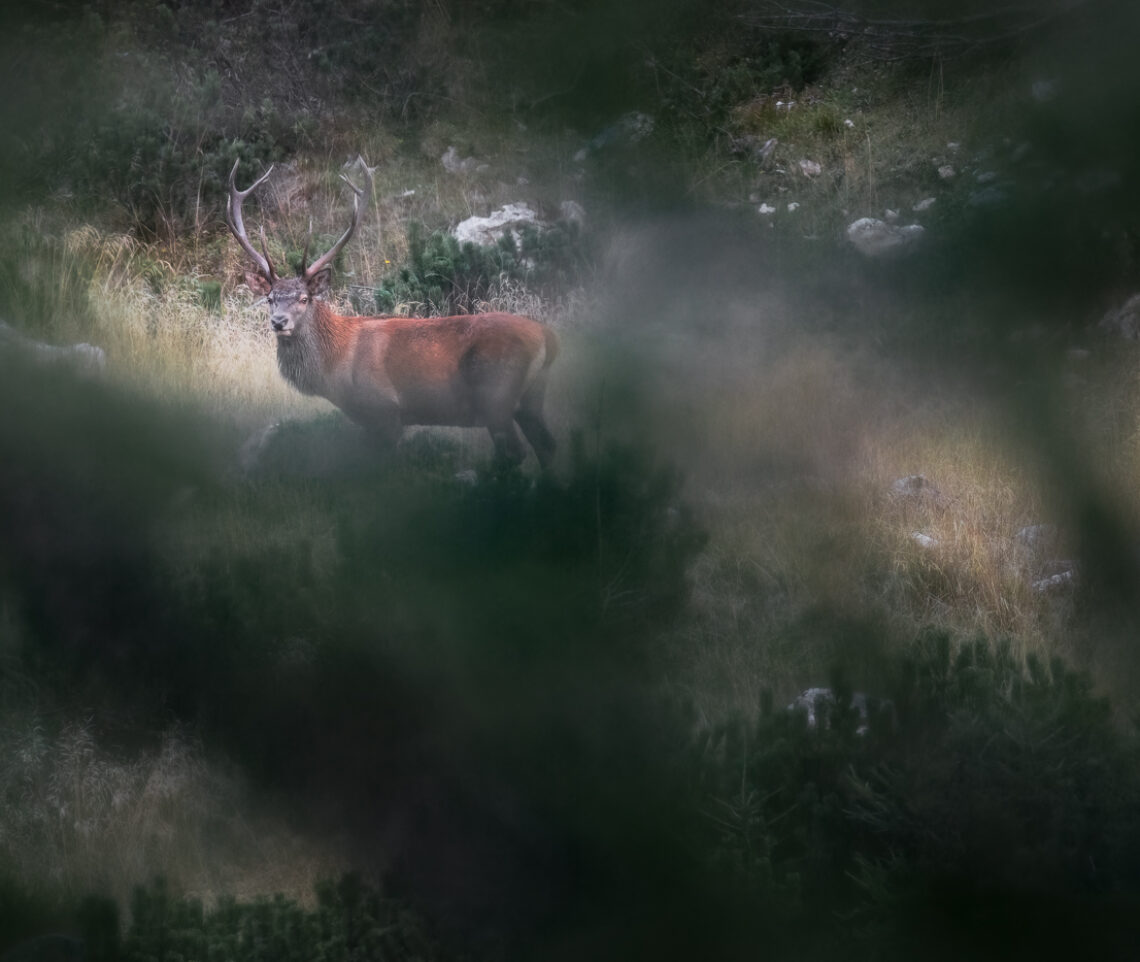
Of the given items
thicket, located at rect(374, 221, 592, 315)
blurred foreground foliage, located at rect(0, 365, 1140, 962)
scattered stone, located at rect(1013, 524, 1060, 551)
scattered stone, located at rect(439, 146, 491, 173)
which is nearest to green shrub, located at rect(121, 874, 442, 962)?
blurred foreground foliage, located at rect(0, 365, 1140, 962)

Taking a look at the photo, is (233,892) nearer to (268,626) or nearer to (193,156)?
(268,626)

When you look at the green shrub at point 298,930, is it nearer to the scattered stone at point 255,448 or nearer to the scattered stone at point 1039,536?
the scattered stone at point 255,448

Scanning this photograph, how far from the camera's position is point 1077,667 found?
11.8 feet

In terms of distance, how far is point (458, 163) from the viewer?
784 centimetres

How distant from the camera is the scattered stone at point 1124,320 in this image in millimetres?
4164

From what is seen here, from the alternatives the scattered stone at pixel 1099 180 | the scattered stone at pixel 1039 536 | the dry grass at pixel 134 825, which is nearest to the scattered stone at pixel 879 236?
the scattered stone at pixel 1039 536

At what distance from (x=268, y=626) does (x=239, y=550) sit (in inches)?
12.9

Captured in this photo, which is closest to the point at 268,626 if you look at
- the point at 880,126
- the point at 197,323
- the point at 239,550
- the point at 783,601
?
the point at 239,550

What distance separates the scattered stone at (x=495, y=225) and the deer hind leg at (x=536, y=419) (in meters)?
2.39

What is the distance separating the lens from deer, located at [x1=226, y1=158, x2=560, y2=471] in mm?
4496

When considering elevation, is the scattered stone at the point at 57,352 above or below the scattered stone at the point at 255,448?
above

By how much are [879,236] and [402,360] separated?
2573 mm

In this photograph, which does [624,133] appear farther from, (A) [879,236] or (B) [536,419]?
A: (B) [536,419]

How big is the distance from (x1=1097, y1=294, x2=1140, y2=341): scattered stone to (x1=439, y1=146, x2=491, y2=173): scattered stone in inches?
162
